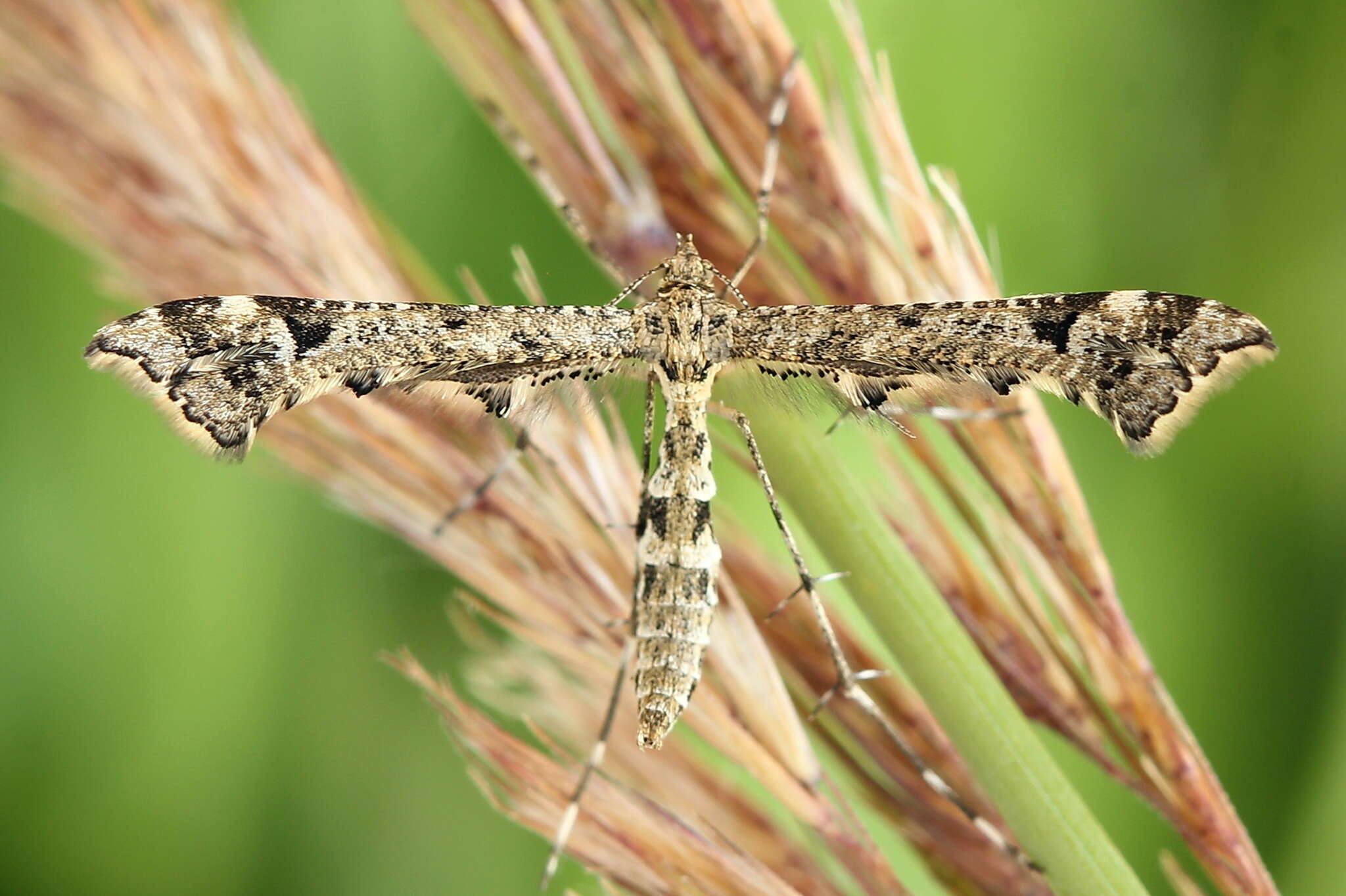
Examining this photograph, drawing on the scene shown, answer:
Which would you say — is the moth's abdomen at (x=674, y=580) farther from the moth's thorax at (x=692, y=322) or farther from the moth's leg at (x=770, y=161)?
the moth's leg at (x=770, y=161)

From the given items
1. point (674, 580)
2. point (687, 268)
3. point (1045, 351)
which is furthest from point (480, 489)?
point (1045, 351)

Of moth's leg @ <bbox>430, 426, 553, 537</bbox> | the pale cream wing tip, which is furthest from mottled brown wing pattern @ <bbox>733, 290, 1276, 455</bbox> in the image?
the pale cream wing tip

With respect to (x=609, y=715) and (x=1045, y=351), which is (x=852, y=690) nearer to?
(x=609, y=715)

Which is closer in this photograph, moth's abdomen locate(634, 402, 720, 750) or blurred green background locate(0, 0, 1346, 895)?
moth's abdomen locate(634, 402, 720, 750)

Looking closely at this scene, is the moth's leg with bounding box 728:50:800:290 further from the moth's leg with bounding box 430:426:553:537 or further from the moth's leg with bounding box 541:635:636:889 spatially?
the moth's leg with bounding box 541:635:636:889

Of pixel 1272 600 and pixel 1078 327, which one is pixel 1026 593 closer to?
pixel 1078 327

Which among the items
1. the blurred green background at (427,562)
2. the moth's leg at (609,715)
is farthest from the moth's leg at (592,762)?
the blurred green background at (427,562)
